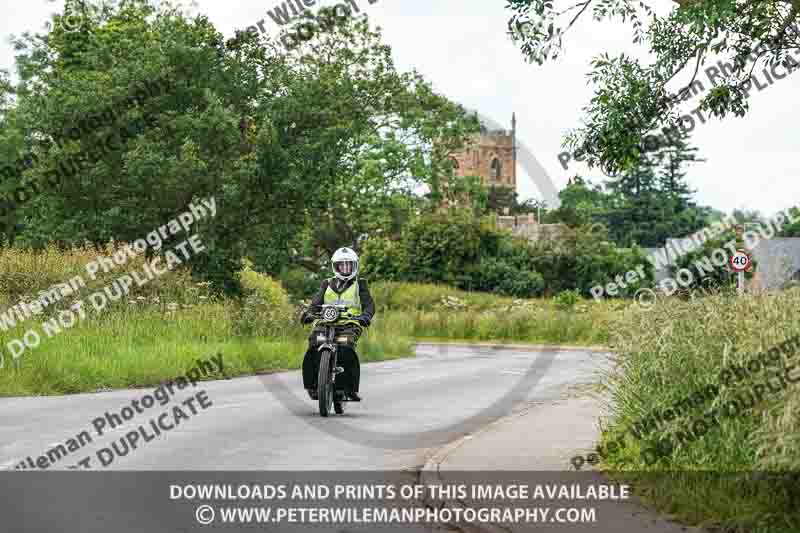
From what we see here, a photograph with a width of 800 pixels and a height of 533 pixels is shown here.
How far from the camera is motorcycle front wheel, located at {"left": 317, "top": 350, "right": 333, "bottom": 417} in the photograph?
1495 cm

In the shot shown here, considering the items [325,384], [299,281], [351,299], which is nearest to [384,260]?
[299,281]

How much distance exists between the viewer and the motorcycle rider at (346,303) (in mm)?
14954

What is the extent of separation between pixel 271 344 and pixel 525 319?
58.6 ft

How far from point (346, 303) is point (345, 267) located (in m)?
0.45

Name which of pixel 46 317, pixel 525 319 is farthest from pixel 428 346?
pixel 46 317

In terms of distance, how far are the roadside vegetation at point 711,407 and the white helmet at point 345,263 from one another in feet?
12.9

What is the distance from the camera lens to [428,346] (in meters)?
39.6

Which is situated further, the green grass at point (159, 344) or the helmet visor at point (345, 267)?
the green grass at point (159, 344)

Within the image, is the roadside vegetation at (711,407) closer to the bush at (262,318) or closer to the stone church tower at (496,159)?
the bush at (262,318)

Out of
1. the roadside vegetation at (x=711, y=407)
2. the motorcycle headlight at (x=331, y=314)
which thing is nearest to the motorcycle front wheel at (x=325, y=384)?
the motorcycle headlight at (x=331, y=314)

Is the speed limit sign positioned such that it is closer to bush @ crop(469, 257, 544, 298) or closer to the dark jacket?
the dark jacket

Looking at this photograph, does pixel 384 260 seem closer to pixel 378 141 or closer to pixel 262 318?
pixel 378 141

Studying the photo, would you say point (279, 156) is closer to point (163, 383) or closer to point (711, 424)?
point (163, 383)

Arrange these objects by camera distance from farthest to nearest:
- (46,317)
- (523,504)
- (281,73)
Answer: (281,73) < (46,317) < (523,504)
